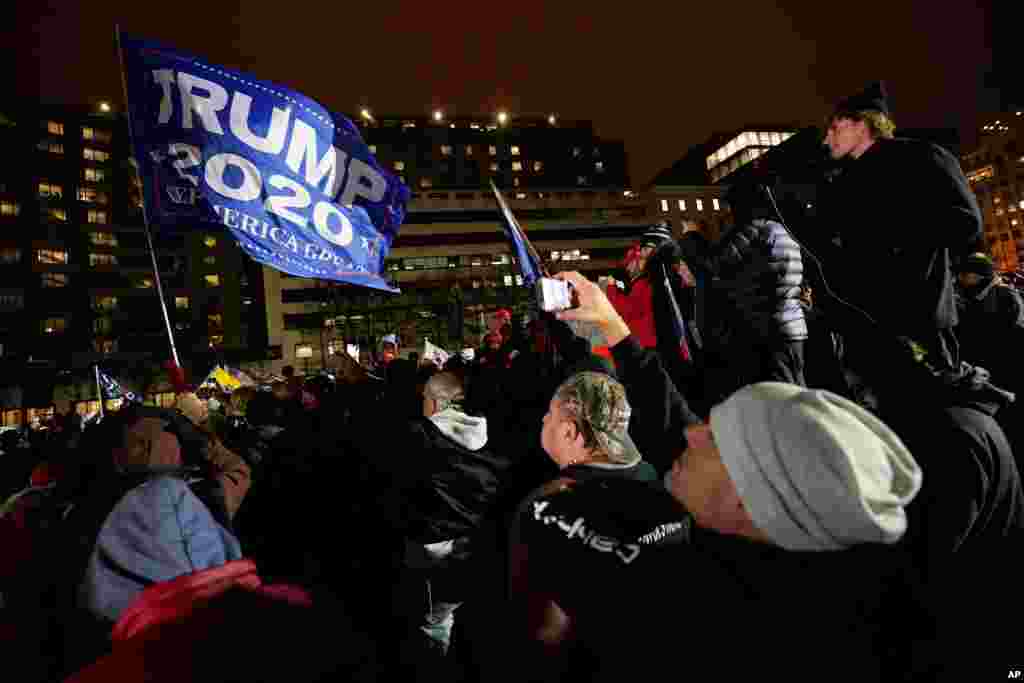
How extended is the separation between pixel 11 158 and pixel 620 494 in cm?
10042

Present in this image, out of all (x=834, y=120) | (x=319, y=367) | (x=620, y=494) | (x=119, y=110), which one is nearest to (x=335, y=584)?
(x=620, y=494)

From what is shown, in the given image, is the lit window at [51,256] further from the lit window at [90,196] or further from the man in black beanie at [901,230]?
the man in black beanie at [901,230]

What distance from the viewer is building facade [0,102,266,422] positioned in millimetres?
67312

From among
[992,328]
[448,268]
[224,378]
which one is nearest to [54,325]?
[448,268]

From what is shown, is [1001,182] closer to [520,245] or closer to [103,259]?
[520,245]

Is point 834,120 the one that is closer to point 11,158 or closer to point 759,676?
point 759,676

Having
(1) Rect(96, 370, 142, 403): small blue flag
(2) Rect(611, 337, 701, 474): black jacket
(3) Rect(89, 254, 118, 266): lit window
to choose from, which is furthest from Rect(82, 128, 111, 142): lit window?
(2) Rect(611, 337, 701, 474): black jacket

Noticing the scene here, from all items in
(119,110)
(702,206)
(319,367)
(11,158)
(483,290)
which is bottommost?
(319,367)

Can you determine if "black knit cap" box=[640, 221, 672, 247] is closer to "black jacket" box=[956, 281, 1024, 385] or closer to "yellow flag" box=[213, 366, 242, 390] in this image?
"black jacket" box=[956, 281, 1024, 385]

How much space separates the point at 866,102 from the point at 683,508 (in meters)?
2.49

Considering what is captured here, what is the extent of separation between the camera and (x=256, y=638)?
1.53 meters

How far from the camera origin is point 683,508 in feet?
5.26

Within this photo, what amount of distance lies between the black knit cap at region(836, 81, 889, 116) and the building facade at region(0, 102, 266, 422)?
73464mm

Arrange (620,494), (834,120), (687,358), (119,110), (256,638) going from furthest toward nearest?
(119,110) < (687,358) < (834,120) < (620,494) < (256,638)
